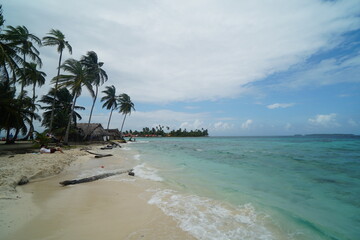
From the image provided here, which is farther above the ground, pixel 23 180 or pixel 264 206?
pixel 23 180

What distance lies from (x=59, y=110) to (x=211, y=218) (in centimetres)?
2910

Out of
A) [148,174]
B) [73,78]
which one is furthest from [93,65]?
[148,174]

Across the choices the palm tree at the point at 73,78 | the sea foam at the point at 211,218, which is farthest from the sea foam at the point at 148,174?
the palm tree at the point at 73,78

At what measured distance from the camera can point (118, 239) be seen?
9.39 feet

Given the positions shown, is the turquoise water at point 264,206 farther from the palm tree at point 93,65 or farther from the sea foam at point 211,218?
the palm tree at point 93,65

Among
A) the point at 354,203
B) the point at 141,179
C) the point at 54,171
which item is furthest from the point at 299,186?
the point at 54,171

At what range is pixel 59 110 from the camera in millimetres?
25703

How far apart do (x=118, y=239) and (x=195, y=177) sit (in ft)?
17.9

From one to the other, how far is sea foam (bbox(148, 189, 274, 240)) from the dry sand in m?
0.27

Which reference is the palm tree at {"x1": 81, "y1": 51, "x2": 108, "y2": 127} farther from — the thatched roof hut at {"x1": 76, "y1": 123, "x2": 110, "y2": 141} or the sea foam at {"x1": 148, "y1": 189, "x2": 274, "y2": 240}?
the sea foam at {"x1": 148, "y1": 189, "x2": 274, "y2": 240}

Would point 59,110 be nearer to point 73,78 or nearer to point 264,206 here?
point 73,78

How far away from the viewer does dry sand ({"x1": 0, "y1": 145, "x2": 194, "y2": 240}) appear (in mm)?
2973

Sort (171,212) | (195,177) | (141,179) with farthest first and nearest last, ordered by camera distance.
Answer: (195,177), (141,179), (171,212)

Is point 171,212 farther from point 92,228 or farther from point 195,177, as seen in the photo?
point 195,177
